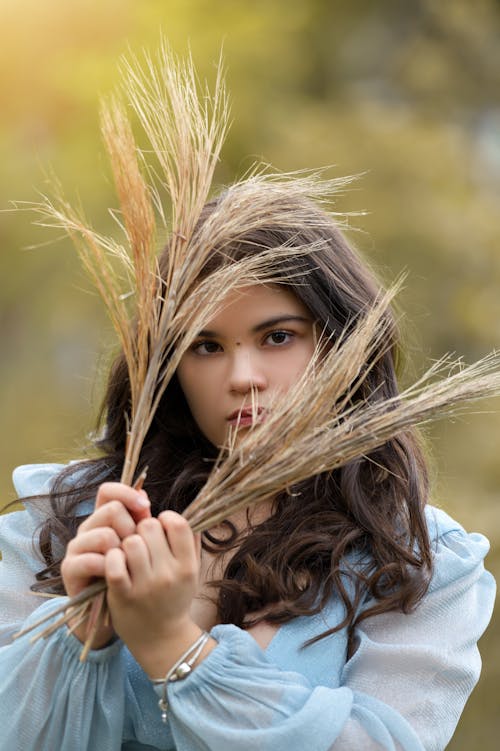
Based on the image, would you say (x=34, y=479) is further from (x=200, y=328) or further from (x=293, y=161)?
(x=293, y=161)

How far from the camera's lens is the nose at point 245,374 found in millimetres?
1807

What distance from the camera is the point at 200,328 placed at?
5.34 feet

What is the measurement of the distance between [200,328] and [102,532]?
1.13 feet

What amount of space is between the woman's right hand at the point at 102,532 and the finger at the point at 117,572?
0.06 ft

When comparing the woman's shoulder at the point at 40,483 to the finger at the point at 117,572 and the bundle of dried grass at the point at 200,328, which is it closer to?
the bundle of dried grass at the point at 200,328

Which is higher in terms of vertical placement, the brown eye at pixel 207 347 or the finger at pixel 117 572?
the brown eye at pixel 207 347

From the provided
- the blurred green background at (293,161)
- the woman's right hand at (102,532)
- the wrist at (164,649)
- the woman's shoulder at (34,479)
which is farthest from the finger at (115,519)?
the blurred green background at (293,161)

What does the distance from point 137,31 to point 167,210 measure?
137cm

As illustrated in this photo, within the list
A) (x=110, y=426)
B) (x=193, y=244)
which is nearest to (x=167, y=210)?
(x=110, y=426)

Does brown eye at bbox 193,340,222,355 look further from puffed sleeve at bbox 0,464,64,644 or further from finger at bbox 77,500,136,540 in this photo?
finger at bbox 77,500,136,540

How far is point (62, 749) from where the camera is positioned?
1620mm

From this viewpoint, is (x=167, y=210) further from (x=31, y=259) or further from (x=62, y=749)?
A: (x=62, y=749)

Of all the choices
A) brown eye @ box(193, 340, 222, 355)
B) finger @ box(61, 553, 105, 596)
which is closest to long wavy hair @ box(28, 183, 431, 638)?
brown eye @ box(193, 340, 222, 355)

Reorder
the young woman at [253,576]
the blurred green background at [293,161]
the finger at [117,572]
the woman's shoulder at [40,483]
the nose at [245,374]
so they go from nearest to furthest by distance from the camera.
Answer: the finger at [117,572], the young woman at [253,576], the nose at [245,374], the woman's shoulder at [40,483], the blurred green background at [293,161]
